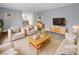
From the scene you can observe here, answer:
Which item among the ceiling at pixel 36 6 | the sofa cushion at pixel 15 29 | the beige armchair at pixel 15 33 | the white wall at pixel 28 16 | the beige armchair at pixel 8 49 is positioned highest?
the ceiling at pixel 36 6

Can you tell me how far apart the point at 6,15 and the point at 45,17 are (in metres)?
0.60

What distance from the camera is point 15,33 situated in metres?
2.13

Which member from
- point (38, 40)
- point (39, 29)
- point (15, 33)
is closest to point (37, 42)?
point (38, 40)

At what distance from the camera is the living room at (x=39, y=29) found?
2.12 m

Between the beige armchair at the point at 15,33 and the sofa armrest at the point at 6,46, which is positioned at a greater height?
the beige armchair at the point at 15,33

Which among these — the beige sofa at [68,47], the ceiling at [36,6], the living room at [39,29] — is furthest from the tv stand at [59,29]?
the ceiling at [36,6]

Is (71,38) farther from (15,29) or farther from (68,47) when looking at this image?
(15,29)

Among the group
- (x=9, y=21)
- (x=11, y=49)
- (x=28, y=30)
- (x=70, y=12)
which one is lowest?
(x=11, y=49)

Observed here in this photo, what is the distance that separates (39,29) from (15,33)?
1.24 feet

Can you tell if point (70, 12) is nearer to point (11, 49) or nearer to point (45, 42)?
point (45, 42)

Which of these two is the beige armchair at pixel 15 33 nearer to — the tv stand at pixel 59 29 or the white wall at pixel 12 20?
the white wall at pixel 12 20

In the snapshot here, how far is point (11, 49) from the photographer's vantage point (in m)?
2.12

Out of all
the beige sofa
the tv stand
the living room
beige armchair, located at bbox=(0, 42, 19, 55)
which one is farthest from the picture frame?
the beige sofa
